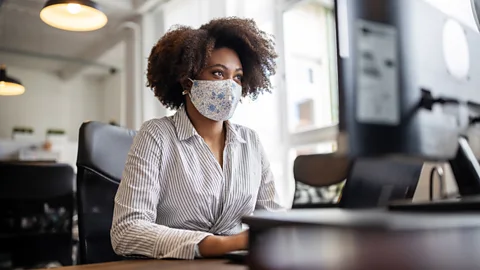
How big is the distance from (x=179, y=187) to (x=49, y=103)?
17.6 ft

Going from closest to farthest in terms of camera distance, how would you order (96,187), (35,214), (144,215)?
(144,215) → (96,187) → (35,214)

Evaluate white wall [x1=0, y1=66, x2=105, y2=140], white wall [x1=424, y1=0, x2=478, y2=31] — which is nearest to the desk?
white wall [x1=424, y1=0, x2=478, y2=31]

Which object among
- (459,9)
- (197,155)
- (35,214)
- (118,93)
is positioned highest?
(118,93)

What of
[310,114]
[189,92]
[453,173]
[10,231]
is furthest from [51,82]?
[453,173]

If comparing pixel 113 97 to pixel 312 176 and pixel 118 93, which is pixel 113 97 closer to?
pixel 118 93

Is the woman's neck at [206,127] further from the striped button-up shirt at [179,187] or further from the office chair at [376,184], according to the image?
the office chair at [376,184]

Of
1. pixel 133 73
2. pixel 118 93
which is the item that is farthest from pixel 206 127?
pixel 118 93

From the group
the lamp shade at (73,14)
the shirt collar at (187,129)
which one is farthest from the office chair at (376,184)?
the lamp shade at (73,14)

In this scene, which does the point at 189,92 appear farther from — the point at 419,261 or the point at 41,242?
the point at 41,242

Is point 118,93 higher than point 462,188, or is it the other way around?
point 118,93

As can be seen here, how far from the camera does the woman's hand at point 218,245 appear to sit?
2.56ft

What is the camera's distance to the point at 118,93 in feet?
19.6

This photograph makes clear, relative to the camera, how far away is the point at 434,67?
0.52 metres

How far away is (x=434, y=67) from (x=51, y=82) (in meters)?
6.17
